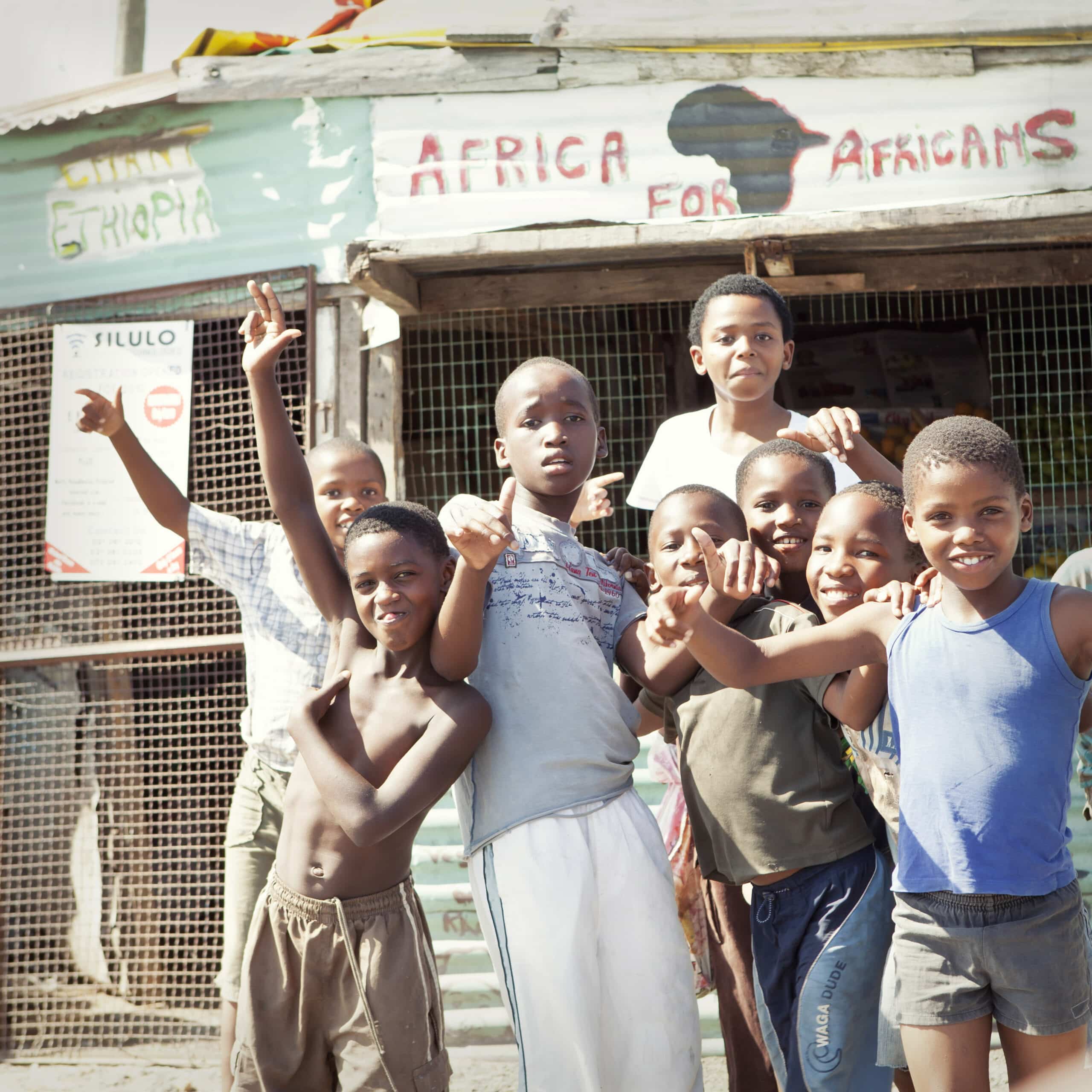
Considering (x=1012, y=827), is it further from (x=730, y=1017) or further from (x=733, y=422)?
(x=733, y=422)

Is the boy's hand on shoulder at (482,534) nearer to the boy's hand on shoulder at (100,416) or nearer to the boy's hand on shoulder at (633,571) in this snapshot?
the boy's hand on shoulder at (633,571)

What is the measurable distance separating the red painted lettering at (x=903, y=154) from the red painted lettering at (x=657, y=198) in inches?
29.4

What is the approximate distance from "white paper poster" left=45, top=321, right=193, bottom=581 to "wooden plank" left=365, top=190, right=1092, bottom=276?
107cm

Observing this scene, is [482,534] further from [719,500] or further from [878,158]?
[878,158]

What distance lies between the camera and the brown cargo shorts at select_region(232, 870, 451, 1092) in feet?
7.50

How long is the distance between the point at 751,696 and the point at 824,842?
31cm

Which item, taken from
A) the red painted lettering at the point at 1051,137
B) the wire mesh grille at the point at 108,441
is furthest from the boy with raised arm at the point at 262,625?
the red painted lettering at the point at 1051,137

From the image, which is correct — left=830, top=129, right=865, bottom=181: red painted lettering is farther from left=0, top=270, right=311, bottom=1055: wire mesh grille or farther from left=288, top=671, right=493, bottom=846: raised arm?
left=288, top=671, right=493, bottom=846: raised arm

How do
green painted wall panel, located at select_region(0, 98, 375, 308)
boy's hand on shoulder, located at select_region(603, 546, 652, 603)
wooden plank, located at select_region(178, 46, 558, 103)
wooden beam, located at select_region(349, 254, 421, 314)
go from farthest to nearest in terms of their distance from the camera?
green painted wall panel, located at select_region(0, 98, 375, 308), wooden plank, located at select_region(178, 46, 558, 103), wooden beam, located at select_region(349, 254, 421, 314), boy's hand on shoulder, located at select_region(603, 546, 652, 603)

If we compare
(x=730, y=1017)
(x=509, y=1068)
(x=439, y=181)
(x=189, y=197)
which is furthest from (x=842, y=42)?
(x=509, y=1068)

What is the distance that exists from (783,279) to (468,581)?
246cm

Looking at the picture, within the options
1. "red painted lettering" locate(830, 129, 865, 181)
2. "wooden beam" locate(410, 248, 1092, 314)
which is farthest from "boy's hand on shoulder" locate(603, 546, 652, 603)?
"red painted lettering" locate(830, 129, 865, 181)

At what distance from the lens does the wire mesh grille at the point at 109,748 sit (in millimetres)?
4410

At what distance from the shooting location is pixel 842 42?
4082 mm
